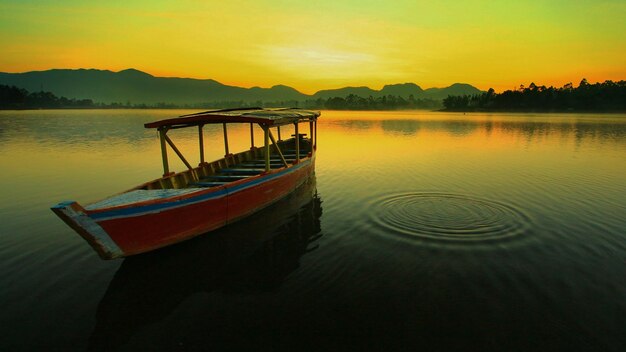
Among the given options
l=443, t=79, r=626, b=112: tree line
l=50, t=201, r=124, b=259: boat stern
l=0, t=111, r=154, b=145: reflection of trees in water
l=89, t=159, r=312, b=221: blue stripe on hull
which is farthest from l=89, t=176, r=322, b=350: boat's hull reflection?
l=443, t=79, r=626, b=112: tree line

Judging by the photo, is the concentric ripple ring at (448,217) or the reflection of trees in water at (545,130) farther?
the reflection of trees in water at (545,130)

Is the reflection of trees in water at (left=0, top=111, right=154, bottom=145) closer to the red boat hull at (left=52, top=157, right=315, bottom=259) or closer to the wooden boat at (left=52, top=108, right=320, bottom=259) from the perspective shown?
the wooden boat at (left=52, top=108, right=320, bottom=259)

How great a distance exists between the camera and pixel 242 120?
1267cm

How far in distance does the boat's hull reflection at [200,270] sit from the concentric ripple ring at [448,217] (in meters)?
3.15

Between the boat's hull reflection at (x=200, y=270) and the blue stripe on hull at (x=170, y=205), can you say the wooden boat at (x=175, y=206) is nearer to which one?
the blue stripe on hull at (x=170, y=205)

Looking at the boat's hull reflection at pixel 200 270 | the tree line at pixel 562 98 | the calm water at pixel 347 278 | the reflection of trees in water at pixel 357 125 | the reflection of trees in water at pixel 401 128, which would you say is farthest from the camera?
the tree line at pixel 562 98

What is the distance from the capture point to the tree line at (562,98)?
408ft

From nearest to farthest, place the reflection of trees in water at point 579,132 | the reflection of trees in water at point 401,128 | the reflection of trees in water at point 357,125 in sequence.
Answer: the reflection of trees in water at point 579,132 < the reflection of trees in water at point 401,128 < the reflection of trees in water at point 357,125

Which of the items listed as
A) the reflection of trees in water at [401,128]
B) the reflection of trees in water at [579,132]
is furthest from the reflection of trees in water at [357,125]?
the reflection of trees in water at [579,132]

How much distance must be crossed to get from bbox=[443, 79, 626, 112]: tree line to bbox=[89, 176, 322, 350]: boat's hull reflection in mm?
163165

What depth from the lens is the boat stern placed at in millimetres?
6816

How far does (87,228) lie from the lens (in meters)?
7.40

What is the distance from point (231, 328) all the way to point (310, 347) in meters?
1.69

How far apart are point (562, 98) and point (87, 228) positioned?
6767 inches
